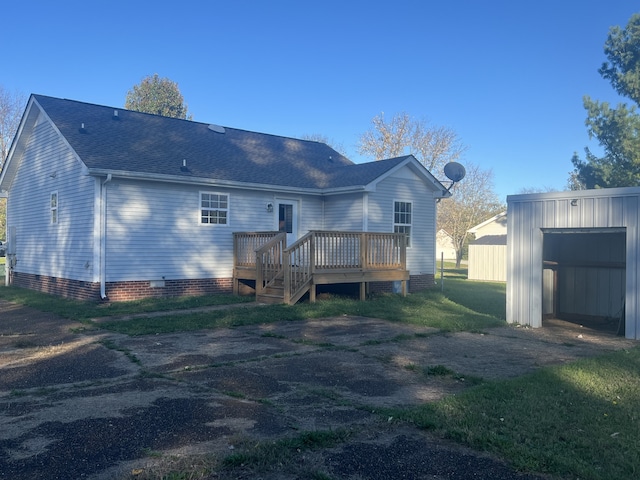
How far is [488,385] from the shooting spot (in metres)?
6.34

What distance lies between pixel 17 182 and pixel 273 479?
62.7 ft

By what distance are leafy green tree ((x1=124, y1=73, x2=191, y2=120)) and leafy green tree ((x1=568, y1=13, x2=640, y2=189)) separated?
32940 millimetres

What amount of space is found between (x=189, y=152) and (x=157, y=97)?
3385 cm

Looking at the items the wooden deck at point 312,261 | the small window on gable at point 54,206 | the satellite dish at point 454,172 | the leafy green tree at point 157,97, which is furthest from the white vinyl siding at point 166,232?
the leafy green tree at point 157,97

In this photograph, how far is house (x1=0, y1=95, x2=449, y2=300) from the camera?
14414 millimetres

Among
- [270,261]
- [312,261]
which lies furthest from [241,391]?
[270,261]

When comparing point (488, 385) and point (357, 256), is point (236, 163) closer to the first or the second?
point (357, 256)

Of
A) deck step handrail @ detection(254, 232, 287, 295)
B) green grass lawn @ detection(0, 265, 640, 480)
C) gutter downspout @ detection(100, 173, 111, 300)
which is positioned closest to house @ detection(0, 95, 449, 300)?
gutter downspout @ detection(100, 173, 111, 300)

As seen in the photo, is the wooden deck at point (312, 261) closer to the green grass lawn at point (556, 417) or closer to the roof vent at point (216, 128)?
the green grass lawn at point (556, 417)

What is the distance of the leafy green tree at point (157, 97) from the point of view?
4794 cm

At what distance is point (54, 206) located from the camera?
1653 cm

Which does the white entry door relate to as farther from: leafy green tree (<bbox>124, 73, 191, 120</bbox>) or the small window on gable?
leafy green tree (<bbox>124, 73, 191, 120</bbox>)

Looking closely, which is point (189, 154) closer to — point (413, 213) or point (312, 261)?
point (312, 261)

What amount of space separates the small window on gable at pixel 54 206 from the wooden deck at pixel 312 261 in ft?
17.1
